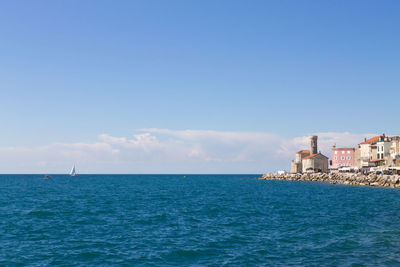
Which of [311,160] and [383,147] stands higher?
[383,147]

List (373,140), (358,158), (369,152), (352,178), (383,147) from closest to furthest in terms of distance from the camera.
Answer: (352,178)
(383,147)
(369,152)
(373,140)
(358,158)

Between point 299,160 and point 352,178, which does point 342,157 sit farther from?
point 352,178

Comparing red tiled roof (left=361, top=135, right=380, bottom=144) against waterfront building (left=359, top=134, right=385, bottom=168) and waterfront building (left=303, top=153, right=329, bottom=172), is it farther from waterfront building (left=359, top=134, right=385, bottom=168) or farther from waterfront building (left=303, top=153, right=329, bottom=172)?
waterfront building (left=303, top=153, right=329, bottom=172)

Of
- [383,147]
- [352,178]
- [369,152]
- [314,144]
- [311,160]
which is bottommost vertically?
[352,178]

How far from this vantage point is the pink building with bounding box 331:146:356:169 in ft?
498

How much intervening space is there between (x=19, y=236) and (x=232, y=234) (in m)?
18.1

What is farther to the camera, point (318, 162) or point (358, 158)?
point (318, 162)

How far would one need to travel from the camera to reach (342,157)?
153 m

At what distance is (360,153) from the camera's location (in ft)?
468

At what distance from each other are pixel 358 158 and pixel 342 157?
31.0 ft

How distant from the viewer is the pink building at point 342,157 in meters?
152

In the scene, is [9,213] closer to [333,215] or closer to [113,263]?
[113,263]

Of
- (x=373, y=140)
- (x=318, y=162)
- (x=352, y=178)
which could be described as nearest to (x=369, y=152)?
(x=373, y=140)

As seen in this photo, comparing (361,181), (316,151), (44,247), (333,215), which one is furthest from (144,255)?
(316,151)
